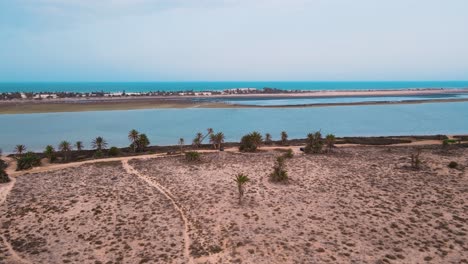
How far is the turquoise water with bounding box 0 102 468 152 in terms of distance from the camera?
65.9m

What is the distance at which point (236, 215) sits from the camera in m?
26.2

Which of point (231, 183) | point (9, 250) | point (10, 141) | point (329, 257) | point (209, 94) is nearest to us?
point (329, 257)

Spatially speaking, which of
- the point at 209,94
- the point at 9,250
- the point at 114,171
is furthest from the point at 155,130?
the point at 209,94

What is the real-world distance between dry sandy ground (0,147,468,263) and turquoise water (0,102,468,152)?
1057 inches

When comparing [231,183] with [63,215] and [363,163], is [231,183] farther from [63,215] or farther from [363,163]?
[363,163]

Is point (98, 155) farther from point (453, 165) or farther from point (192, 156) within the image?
point (453, 165)

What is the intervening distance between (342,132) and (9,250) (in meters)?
62.0

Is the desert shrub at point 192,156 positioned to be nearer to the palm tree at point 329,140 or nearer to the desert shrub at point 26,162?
the palm tree at point 329,140

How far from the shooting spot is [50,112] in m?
108

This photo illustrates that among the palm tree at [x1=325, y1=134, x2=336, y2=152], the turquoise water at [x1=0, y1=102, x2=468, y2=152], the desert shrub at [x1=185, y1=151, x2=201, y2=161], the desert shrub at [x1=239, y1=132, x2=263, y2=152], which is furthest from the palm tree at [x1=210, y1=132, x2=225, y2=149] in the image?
the palm tree at [x1=325, y1=134, x2=336, y2=152]

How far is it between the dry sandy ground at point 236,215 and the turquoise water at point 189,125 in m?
26.8

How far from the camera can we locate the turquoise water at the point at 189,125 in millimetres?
65875

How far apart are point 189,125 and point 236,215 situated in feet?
185

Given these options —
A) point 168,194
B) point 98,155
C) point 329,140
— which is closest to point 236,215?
point 168,194
